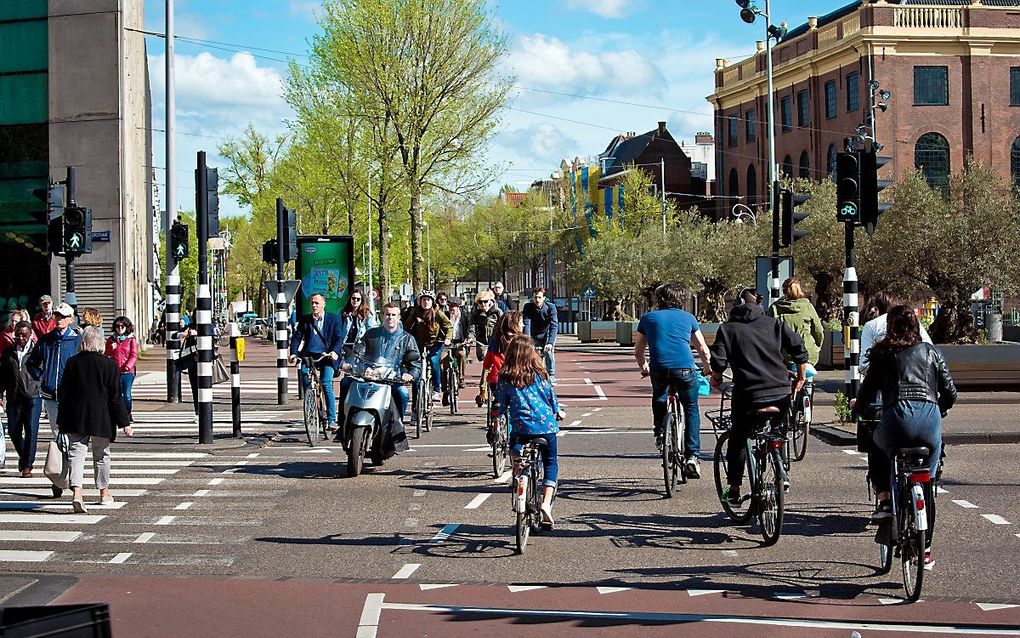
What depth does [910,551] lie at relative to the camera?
742 cm

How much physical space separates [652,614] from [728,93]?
241 feet

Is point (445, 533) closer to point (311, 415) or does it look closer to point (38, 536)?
point (38, 536)

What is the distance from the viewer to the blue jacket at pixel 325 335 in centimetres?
1658

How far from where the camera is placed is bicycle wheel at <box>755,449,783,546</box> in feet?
29.5

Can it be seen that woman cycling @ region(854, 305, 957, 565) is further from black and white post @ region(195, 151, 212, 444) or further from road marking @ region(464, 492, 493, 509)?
black and white post @ region(195, 151, 212, 444)

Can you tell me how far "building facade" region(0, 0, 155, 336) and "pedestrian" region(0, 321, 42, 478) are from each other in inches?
947

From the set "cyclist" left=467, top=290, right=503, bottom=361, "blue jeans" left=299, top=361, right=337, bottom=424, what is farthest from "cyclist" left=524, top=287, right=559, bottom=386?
"blue jeans" left=299, top=361, right=337, bottom=424

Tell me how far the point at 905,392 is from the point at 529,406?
2.77m

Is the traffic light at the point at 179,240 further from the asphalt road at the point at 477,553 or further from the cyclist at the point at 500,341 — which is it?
the cyclist at the point at 500,341

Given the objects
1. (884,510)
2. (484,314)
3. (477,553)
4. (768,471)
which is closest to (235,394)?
(484,314)

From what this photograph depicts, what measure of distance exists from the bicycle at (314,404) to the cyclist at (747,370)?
7495 millimetres

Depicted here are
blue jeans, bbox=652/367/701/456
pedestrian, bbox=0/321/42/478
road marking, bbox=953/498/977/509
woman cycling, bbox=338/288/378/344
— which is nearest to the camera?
road marking, bbox=953/498/977/509

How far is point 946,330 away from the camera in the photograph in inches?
1057

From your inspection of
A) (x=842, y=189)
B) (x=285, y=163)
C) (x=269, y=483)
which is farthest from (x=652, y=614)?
(x=285, y=163)
